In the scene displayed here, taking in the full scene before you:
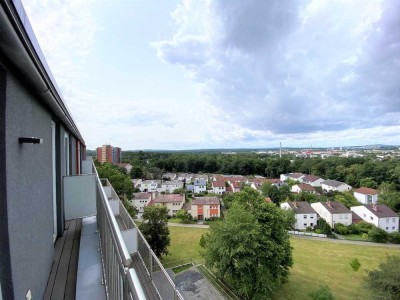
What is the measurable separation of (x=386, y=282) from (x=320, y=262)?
5.73 metres

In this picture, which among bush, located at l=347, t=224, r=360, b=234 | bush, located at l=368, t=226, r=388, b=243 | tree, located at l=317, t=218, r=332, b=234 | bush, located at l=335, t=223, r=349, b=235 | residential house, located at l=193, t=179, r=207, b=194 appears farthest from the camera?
residential house, located at l=193, t=179, r=207, b=194

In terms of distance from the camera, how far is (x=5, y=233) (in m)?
1.42

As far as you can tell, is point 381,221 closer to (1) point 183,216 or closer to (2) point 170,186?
(1) point 183,216

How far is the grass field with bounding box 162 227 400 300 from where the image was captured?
12.7 meters

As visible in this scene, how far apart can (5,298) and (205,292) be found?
12.2 meters

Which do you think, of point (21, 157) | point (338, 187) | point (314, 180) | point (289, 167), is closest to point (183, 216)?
point (21, 157)

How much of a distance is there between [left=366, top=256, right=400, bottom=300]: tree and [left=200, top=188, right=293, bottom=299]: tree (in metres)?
3.67

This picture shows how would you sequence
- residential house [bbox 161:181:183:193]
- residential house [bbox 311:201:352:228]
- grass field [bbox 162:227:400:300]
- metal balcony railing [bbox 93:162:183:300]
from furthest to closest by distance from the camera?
residential house [bbox 161:181:183:193] → residential house [bbox 311:201:352:228] → grass field [bbox 162:227:400:300] → metal balcony railing [bbox 93:162:183:300]

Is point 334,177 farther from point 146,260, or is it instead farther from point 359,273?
point 146,260

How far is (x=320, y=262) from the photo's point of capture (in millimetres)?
15883

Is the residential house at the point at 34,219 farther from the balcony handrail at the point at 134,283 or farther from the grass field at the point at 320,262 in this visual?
the grass field at the point at 320,262

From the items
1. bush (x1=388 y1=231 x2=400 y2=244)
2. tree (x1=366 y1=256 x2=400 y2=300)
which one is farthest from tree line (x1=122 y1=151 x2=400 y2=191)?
tree (x1=366 y1=256 x2=400 y2=300)

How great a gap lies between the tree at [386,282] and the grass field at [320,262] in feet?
2.14

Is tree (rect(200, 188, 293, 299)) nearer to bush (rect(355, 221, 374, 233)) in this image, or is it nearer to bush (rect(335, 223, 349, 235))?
bush (rect(335, 223, 349, 235))
